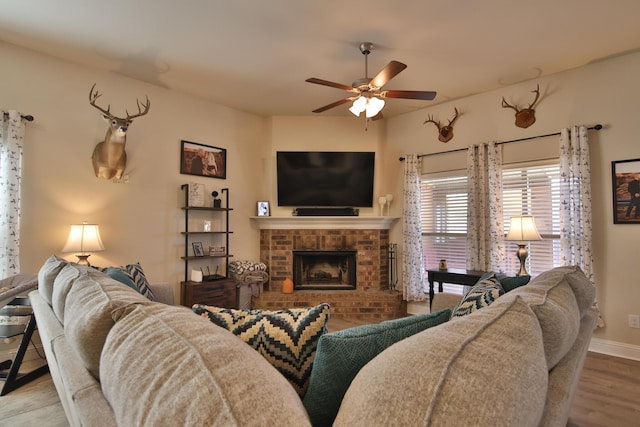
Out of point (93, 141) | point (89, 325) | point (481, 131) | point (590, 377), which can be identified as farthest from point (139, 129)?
point (590, 377)

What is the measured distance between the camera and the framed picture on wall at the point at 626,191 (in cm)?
335

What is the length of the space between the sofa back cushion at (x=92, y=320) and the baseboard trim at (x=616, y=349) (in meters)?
4.19

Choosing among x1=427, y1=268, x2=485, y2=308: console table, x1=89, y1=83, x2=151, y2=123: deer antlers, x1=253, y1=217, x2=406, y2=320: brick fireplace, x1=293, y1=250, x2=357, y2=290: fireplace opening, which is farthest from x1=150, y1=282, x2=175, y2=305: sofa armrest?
x1=427, y1=268, x2=485, y2=308: console table

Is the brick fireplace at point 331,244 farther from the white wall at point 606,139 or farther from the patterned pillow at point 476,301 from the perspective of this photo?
the patterned pillow at point 476,301

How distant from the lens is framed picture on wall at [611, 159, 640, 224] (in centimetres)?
335

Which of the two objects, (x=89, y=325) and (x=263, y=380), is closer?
(x=263, y=380)

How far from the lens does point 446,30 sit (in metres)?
3.03

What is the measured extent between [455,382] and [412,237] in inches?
175

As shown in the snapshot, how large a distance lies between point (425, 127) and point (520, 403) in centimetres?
478

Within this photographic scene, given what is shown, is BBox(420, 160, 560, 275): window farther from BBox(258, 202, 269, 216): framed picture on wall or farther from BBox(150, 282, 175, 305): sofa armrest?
BBox(150, 282, 175, 305): sofa armrest

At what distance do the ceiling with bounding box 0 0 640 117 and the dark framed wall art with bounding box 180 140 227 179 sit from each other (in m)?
0.78

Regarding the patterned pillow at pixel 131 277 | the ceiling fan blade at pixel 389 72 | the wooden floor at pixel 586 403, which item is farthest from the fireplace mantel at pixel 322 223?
the wooden floor at pixel 586 403

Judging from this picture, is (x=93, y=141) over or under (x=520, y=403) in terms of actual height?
over

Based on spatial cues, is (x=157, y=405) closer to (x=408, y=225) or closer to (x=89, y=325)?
(x=89, y=325)
